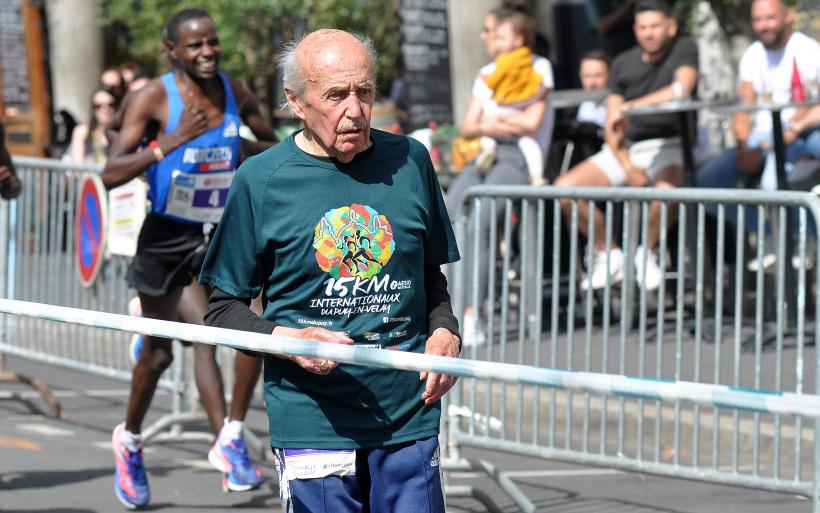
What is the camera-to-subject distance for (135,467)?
6.69 m

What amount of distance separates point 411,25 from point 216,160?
326 inches

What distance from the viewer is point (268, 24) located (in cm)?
1920

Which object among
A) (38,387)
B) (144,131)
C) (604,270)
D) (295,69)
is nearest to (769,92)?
(604,270)

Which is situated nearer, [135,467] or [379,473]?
[379,473]

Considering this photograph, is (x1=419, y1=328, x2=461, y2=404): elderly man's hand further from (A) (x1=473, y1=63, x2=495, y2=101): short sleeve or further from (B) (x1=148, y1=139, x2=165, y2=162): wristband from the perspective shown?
(A) (x1=473, y1=63, x2=495, y2=101): short sleeve

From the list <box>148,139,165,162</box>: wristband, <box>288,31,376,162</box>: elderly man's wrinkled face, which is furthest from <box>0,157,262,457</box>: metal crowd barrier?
<box>288,31,376,162</box>: elderly man's wrinkled face

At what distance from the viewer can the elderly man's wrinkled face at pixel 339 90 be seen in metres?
3.98

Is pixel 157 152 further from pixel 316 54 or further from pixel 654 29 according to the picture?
pixel 654 29

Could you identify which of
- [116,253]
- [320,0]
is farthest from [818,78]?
[320,0]

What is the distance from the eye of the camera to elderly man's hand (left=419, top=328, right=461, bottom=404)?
13.0 ft

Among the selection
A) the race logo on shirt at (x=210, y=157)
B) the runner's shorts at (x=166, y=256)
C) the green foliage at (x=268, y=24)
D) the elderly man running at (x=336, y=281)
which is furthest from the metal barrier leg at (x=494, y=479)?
the green foliage at (x=268, y=24)

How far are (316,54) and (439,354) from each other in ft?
2.63

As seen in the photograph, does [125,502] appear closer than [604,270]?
Yes

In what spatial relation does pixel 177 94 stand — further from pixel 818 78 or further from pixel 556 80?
pixel 556 80
